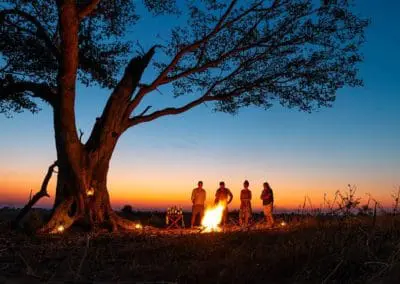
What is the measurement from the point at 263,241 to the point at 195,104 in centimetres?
1064

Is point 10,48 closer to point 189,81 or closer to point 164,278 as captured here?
point 189,81

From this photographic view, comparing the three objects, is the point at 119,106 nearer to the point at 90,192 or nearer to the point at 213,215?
the point at 90,192

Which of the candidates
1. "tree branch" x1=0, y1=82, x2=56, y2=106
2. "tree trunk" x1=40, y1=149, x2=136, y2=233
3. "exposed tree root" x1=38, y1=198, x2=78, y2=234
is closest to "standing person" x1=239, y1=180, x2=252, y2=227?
"tree trunk" x1=40, y1=149, x2=136, y2=233

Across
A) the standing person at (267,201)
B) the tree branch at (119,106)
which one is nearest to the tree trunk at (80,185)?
the tree branch at (119,106)

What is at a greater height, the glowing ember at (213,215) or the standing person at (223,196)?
the standing person at (223,196)

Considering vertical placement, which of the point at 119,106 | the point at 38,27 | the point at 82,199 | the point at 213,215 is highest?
the point at 38,27

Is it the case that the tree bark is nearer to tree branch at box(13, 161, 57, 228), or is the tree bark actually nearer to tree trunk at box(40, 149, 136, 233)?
tree trunk at box(40, 149, 136, 233)

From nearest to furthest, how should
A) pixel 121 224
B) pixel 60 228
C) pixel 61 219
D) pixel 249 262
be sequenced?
pixel 249 262 → pixel 60 228 → pixel 61 219 → pixel 121 224

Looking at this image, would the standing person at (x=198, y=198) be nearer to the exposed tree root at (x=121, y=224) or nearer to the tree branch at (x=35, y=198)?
the exposed tree root at (x=121, y=224)

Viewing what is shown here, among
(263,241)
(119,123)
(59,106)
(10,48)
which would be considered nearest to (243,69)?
(119,123)

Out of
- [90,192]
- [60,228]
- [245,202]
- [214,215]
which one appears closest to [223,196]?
[245,202]

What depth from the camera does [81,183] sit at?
1669 cm

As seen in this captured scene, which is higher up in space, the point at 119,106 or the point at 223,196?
the point at 119,106

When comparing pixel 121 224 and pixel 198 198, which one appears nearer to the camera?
pixel 121 224
